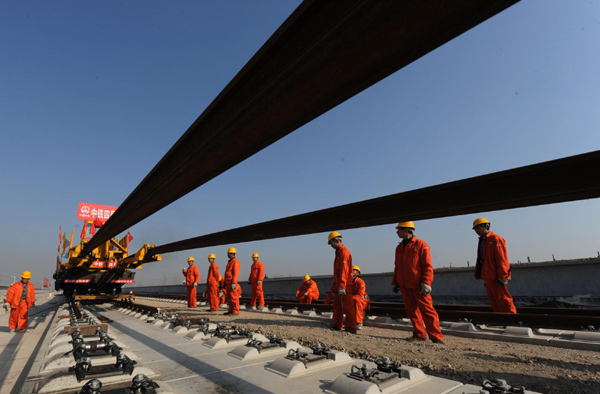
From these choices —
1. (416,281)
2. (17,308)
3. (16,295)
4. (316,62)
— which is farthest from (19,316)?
(316,62)

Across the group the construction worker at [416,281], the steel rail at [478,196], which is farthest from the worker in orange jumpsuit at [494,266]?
the steel rail at [478,196]

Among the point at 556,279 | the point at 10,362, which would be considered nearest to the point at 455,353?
the point at 10,362

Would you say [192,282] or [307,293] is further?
[192,282]

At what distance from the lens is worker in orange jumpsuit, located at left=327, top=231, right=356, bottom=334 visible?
5.30 m

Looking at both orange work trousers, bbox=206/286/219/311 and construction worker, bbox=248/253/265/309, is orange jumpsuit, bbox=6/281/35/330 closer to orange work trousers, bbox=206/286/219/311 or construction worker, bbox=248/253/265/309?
orange work trousers, bbox=206/286/219/311

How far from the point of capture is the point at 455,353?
132 inches

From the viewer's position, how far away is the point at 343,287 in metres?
5.41

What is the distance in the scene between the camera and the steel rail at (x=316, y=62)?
3.22 ft

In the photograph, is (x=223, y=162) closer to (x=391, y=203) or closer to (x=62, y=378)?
(x=391, y=203)

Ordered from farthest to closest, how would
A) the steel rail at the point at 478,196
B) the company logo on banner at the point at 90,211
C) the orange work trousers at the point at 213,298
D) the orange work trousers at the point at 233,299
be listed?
the company logo on banner at the point at 90,211 < the orange work trousers at the point at 213,298 < the orange work trousers at the point at 233,299 < the steel rail at the point at 478,196

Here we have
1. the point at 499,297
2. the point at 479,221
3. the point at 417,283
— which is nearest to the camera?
the point at 417,283

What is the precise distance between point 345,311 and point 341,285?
436 millimetres

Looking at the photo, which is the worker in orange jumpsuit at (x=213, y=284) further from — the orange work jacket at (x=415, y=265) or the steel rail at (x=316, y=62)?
the steel rail at (x=316, y=62)

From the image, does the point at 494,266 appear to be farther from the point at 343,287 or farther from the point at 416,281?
the point at 343,287
